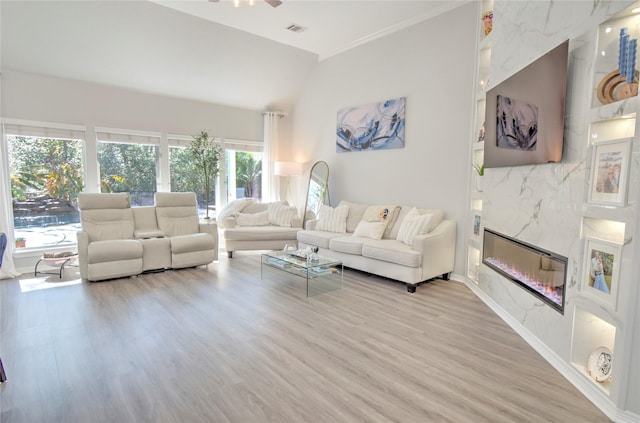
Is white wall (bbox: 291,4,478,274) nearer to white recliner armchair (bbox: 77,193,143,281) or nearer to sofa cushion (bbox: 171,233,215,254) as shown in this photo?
sofa cushion (bbox: 171,233,215,254)

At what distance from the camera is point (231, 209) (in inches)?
231

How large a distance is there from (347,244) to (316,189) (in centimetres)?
205

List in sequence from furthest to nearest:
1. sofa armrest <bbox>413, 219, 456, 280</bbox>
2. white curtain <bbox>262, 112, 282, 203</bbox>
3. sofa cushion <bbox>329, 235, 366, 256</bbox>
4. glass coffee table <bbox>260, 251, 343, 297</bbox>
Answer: white curtain <bbox>262, 112, 282, 203</bbox> → sofa cushion <bbox>329, 235, 366, 256</bbox> → sofa armrest <bbox>413, 219, 456, 280</bbox> → glass coffee table <bbox>260, 251, 343, 297</bbox>

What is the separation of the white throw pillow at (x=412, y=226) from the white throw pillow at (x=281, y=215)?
2132mm

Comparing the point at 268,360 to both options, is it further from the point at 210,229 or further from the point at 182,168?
the point at 182,168

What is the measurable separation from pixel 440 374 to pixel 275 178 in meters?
5.30

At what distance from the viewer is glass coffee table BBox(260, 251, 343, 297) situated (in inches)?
144

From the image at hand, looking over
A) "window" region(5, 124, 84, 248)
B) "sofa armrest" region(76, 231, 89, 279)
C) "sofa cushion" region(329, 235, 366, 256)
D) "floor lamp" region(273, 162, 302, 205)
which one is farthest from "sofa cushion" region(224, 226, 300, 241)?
"window" region(5, 124, 84, 248)

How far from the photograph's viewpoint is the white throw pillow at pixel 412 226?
4.02m

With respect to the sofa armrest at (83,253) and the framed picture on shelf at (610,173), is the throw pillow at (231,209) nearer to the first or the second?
the sofa armrest at (83,253)

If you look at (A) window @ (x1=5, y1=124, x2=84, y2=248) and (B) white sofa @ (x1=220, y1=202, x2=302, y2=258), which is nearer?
(A) window @ (x1=5, y1=124, x2=84, y2=248)

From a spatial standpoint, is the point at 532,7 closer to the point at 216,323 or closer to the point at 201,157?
the point at 216,323

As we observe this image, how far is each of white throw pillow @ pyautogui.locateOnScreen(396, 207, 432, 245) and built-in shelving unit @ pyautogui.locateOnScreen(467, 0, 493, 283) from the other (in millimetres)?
534

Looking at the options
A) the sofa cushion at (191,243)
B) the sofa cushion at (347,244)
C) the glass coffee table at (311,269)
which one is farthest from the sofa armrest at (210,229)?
the sofa cushion at (347,244)
